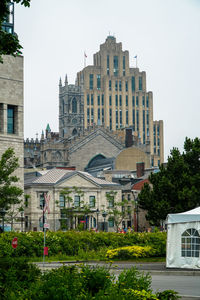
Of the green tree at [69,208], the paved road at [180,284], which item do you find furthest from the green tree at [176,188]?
the green tree at [69,208]

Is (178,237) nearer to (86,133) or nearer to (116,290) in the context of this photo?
(116,290)

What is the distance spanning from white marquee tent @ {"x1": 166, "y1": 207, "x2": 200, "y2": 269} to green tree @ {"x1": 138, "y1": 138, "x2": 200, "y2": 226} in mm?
18701

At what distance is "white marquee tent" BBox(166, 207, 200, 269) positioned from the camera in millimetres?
26078

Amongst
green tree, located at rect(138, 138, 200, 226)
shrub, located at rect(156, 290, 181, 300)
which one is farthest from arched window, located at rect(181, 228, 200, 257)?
green tree, located at rect(138, 138, 200, 226)

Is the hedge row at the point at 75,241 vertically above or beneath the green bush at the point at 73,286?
beneath

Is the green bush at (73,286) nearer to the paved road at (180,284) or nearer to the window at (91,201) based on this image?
the paved road at (180,284)

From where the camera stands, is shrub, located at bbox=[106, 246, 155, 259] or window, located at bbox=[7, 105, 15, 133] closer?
shrub, located at bbox=[106, 246, 155, 259]

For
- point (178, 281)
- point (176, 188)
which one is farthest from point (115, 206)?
point (178, 281)

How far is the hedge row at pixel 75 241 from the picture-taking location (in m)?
35.3

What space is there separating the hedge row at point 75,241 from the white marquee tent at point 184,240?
8.04m

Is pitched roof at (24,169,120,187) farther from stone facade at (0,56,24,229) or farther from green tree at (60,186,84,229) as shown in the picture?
stone facade at (0,56,24,229)

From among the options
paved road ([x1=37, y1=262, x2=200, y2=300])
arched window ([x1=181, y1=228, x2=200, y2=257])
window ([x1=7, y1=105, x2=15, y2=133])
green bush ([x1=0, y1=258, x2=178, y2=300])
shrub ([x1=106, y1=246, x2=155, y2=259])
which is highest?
window ([x1=7, y1=105, x2=15, y2=133])

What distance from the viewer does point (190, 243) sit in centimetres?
2630

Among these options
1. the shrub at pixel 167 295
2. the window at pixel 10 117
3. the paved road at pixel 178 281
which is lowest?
the paved road at pixel 178 281
